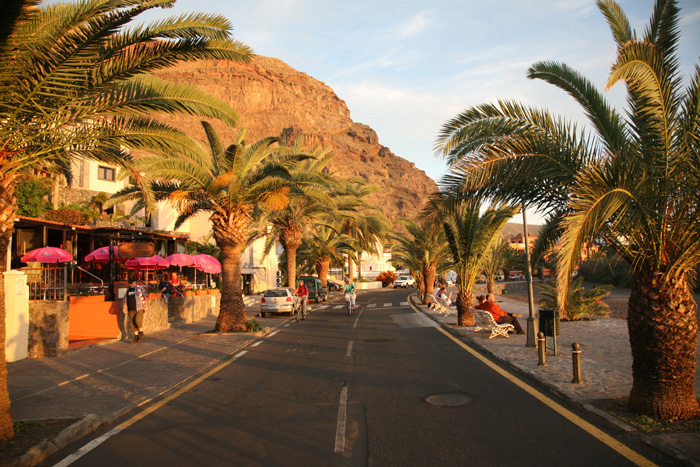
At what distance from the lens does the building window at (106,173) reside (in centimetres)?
3772

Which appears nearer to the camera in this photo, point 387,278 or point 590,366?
point 590,366

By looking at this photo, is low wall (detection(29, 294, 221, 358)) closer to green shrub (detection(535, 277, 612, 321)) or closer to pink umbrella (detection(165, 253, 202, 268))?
pink umbrella (detection(165, 253, 202, 268))

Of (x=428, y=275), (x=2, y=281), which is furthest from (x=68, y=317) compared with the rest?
(x=428, y=275)

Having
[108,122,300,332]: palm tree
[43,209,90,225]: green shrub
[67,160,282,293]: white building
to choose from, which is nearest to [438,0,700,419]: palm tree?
[108,122,300,332]: palm tree

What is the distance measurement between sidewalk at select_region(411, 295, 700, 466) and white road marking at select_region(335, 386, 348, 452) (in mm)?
3208

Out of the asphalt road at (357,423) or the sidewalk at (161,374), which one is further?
the sidewalk at (161,374)

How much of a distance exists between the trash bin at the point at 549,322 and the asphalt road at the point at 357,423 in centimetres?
186

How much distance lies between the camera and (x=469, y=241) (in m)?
17.0

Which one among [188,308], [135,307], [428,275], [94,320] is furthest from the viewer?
[428,275]

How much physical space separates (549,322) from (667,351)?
17.5ft

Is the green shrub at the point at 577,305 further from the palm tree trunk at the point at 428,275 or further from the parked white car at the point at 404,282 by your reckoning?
the parked white car at the point at 404,282

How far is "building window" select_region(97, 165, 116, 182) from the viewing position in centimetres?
3772

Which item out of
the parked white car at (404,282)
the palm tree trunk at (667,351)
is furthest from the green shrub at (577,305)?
the parked white car at (404,282)

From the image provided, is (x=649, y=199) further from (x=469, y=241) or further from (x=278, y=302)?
(x=278, y=302)
